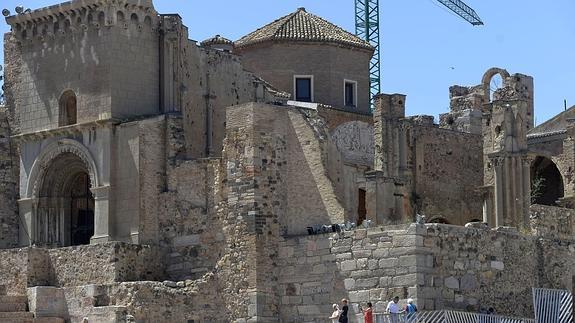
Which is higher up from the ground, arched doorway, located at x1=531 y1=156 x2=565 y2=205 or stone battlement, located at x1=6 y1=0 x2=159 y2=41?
stone battlement, located at x1=6 y1=0 x2=159 y2=41

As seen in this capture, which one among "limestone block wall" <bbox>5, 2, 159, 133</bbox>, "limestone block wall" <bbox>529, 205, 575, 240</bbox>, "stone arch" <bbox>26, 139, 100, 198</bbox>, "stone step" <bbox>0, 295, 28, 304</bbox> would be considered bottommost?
"stone step" <bbox>0, 295, 28, 304</bbox>

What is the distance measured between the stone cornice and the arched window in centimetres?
32

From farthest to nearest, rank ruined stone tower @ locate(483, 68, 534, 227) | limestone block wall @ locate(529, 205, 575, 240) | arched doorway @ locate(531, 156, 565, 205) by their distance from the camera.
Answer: arched doorway @ locate(531, 156, 565, 205), ruined stone tower @ locate(483, 68, 534, 227), limestone block wall @ locate(529, 205, 575, 240)

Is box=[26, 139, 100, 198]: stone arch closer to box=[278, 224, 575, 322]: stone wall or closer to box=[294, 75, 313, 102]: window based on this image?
box=[278, 224, 575, 322]: stone wall

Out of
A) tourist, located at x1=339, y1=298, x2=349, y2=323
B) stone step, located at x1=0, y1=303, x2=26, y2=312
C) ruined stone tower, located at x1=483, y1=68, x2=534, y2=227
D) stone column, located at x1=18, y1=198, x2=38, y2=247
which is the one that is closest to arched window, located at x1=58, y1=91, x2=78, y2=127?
stone column, located at x1=18, y1=198, x2=38, y2=247

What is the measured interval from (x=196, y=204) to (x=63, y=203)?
16.3 ft

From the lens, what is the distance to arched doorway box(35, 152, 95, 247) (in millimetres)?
40031

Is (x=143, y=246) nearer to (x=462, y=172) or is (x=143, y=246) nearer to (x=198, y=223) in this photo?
(x=198, y=223)

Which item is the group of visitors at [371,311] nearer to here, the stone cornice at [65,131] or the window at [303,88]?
the stone cornice at [65,131]

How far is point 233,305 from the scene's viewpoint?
35188 millimetres

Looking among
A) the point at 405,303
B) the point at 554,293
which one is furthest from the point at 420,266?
the point at 554,293

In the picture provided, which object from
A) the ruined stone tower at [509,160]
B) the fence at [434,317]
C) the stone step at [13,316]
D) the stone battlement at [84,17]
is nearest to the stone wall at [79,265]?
the stone step at [13,316]

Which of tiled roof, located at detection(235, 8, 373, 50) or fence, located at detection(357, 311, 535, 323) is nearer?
fence, located at detection(357, 311, 535, 323)

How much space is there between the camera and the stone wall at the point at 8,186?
133 ft
